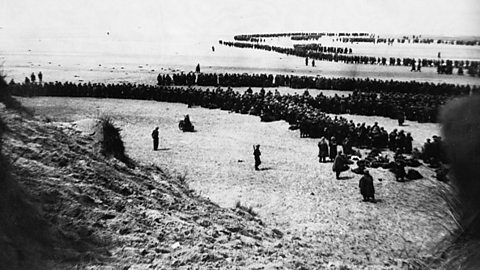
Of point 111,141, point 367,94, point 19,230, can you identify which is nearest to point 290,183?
point 111,141

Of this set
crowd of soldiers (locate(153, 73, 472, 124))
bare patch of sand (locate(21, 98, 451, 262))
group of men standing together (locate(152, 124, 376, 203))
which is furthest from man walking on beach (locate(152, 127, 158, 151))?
crowd of soldiers (locate(153, 73, 472, 124))

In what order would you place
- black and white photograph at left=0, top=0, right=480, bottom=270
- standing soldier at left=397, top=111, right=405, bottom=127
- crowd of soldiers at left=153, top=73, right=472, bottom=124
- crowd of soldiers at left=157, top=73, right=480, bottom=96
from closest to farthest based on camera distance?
black and white photograph at left=0, top=0, right=480, bottom=270
standing soldier at left=397, top=111, right=405, bottom=127
crowd of soldiers at left=153, top=73, right=472, bottom=124
crowd of soldiers at left=157, top=73, right=480, bottom=96

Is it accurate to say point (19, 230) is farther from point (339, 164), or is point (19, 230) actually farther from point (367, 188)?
point (339, 164)

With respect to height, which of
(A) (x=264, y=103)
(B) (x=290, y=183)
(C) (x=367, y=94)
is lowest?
(B) (x=290, y=183)

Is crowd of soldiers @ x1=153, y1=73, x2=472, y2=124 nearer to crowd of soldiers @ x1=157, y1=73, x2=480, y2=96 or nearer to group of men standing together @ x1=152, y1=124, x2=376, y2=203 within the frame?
crowd of soldiers @ x1=157, y1=73, x2=480, y2=96

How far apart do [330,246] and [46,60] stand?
4861cm

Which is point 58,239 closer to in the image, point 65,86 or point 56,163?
point 56,163

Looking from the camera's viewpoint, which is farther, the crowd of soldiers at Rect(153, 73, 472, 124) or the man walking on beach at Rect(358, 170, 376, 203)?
the crowd of soldiers at Rect(153, 73, 472, 124)

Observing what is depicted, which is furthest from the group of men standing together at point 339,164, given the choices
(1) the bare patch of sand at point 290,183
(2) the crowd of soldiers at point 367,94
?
(2) the crowd of soldiers at point 367,94

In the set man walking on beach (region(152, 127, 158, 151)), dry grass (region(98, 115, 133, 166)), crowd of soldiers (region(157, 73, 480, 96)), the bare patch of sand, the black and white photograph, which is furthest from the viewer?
crowd of soldiers (region(157, 73, 480, 96))

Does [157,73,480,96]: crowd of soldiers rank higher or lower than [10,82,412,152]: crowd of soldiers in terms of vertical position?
higher

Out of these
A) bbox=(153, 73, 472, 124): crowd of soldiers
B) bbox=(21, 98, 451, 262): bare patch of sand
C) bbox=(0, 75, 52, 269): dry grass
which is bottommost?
bbox=(21, 98, 451, 262): bare patch of sand

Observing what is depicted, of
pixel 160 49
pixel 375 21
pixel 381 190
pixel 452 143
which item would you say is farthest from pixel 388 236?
pixel 375 21

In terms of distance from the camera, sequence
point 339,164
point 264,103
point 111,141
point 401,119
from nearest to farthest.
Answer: point 111,141 < point 339,164 < point 401,119 < point 264,103
